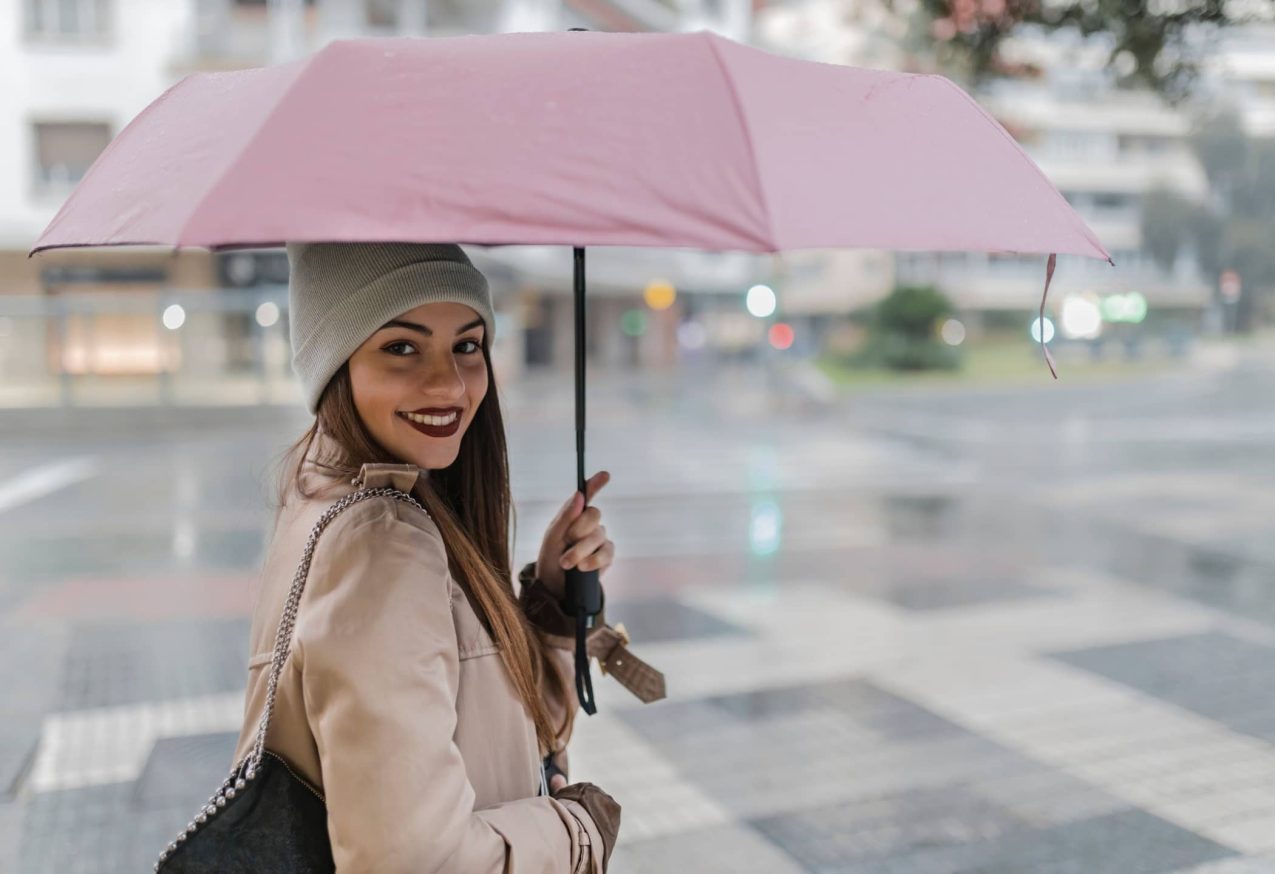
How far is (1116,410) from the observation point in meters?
26.0

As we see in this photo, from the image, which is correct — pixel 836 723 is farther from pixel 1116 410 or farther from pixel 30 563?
pixel 1116 410

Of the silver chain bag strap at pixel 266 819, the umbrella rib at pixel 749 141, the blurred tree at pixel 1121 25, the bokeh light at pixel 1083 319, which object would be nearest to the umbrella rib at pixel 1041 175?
the umbrella rib at pixel 749 141

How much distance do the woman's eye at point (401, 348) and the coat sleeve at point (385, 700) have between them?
30 centimetres

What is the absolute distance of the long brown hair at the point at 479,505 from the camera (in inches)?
66.2

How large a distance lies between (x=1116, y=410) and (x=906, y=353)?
28.8ft

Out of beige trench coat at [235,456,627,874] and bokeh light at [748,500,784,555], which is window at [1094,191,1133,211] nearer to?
bokeh light at [748,500,784,555]

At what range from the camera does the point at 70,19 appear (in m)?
25.3

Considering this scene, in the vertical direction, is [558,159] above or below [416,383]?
above

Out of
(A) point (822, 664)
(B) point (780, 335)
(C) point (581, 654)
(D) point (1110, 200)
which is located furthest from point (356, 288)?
(D) point (1110, 200)

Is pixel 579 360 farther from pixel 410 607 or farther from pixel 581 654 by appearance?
pixel 410 607

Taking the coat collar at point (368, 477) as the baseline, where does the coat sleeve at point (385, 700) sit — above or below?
below

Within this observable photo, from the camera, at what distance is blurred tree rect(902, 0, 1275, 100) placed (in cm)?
510

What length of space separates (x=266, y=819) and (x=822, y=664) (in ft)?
15.8

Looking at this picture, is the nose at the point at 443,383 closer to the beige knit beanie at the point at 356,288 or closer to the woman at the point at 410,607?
the woman at the point at 410,607
